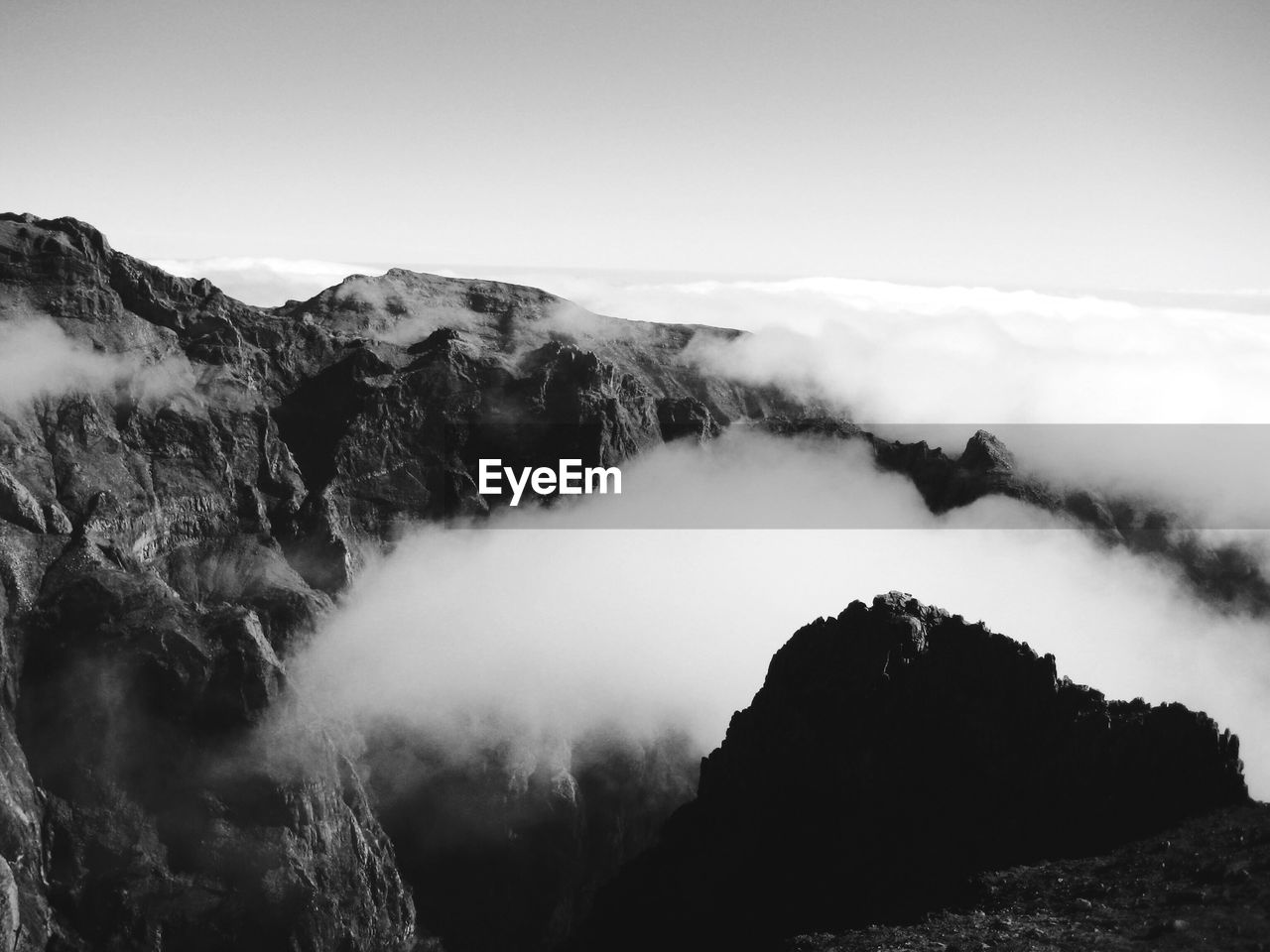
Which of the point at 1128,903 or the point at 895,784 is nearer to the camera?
the point at 1128,903

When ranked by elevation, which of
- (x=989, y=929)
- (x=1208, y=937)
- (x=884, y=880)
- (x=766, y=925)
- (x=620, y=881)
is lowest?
(x=620, y=881)

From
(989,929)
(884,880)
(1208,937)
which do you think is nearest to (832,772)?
(884,880)

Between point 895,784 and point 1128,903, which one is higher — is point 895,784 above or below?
below

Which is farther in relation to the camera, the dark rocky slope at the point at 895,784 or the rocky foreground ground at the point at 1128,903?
the dark rocky slope at the point at 895,784

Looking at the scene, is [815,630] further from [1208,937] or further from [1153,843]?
[1208,937]
